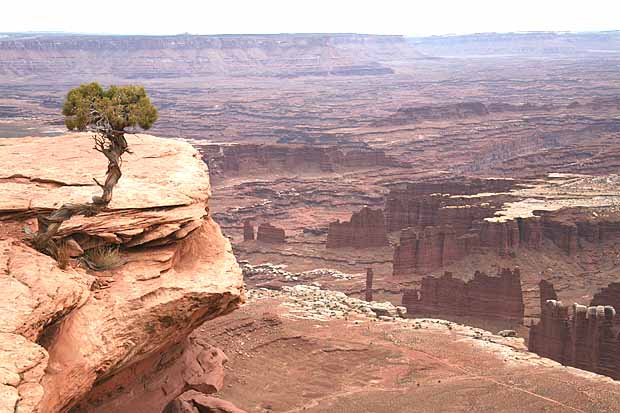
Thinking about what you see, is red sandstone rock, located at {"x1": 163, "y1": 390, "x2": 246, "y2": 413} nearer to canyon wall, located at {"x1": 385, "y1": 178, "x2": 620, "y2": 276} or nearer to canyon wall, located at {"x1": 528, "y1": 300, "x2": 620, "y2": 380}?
canyon wall, located at {"x1": 528, "y1": 300, "x2": 620, "y2": 380}

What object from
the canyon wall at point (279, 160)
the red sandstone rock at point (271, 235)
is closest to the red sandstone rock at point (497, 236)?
the red sandstone rock at point (271, 235)

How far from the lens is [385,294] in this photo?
4681 centimetres

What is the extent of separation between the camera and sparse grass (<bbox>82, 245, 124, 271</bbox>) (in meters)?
15.0

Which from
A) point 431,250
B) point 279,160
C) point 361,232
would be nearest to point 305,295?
point 431,250

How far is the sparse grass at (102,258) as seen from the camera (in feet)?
49.4

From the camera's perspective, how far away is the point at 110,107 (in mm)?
14984

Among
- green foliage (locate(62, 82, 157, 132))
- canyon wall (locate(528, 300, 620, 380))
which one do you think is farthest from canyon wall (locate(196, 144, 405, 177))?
green foliage (locate(62, 82, 157, 132))

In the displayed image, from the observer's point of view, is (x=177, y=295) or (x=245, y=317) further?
(x=245, y=317)

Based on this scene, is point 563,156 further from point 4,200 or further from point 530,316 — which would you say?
point 4,200

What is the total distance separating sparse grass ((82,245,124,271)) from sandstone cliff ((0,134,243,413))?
10 centimetres

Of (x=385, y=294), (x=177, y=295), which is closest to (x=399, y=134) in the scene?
(x=385, y=294)

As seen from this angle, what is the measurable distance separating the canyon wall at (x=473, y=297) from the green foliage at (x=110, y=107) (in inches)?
998

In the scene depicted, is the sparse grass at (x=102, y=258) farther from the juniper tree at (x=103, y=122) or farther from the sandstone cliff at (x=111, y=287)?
the juniper tree at (x=103, y=122)

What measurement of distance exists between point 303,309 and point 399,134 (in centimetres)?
9507
